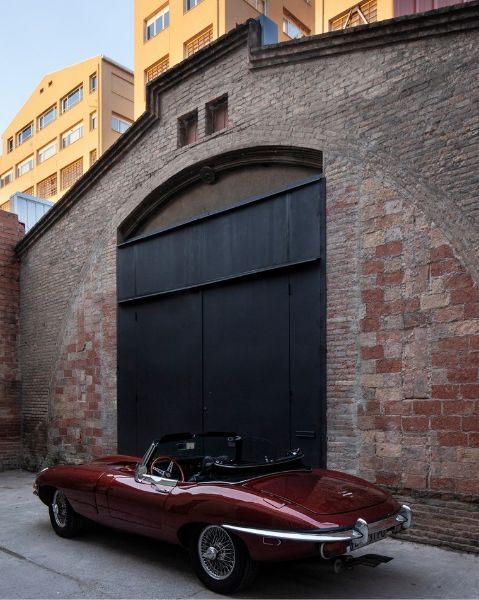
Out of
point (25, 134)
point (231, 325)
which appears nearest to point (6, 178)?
point (25, 134)

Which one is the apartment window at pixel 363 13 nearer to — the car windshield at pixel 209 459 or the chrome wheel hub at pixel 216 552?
the car windshield at pixel 209 459

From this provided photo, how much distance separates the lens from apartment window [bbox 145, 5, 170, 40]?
28.5 meters

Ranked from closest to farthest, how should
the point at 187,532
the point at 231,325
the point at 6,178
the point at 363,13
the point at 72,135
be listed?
the point at 187,532, the point at 231,325, the point at 363,13, the point at 72,135, the point at 6,178

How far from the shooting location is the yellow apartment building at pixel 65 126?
35312 mm

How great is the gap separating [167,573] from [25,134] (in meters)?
43.9

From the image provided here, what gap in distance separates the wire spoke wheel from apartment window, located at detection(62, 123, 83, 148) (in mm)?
33841

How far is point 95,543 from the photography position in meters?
6.32

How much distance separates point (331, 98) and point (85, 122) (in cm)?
3192

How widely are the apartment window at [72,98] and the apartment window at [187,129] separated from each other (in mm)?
29968

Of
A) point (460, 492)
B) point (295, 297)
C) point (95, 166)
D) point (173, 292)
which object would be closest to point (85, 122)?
point (95, 166)

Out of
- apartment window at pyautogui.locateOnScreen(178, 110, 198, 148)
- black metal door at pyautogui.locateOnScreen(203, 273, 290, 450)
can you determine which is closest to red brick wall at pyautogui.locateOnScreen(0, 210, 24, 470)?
apartment window at pyautogui.locateOnScreen(178, 110, 198, 148)

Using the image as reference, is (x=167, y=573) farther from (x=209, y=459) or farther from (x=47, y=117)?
(x=47, y=117)

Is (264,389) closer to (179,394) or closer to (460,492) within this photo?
(179,394)

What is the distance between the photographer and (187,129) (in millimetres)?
9938
